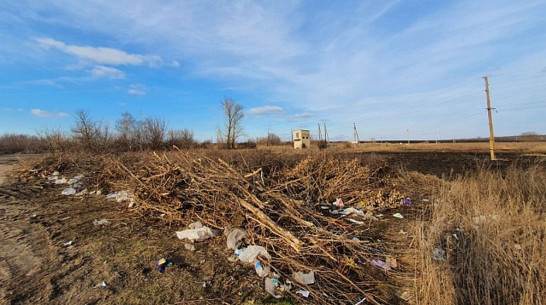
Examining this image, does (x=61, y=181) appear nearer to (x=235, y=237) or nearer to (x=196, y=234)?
(x=196, y=234)

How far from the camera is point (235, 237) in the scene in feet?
11.9

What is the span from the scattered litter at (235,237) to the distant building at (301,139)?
34.1 m

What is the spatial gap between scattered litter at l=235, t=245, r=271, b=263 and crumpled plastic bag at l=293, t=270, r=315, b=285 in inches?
17.2

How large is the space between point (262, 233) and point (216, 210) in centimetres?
102

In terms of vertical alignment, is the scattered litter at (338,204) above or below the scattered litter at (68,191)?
below

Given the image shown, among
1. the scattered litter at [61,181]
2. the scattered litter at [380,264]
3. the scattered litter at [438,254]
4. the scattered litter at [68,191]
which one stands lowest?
the scattered litter at [380,264]

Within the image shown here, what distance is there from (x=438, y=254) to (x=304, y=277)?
183cm

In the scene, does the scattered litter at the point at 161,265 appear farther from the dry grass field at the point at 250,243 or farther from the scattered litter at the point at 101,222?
the scattered litter at the point at 101,222

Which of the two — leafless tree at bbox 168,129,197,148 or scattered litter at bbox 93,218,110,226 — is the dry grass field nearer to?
scattered litter at bbox 93,218,110,226

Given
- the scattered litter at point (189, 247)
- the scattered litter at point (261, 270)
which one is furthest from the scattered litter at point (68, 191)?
the scattered litter at point (261, 270)

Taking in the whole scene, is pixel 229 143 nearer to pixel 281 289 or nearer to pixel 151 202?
pixel 151 202

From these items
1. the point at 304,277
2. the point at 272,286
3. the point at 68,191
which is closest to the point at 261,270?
Answer: the point at 272,286

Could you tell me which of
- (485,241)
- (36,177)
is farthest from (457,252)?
(36,177)

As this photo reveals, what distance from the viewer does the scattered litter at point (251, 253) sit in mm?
3287
